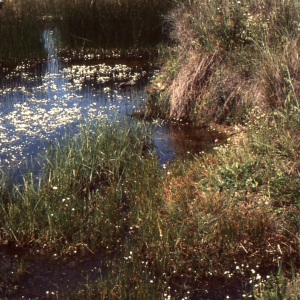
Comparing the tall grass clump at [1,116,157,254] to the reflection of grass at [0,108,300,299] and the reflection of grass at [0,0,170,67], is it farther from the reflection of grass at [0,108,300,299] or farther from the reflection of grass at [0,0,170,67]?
the reflection of grass at [0,0,170,67]

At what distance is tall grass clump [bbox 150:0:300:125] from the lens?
8.32 meters

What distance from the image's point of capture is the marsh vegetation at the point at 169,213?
4922 mm

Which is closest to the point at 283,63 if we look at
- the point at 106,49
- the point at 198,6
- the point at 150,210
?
the point at 150,210

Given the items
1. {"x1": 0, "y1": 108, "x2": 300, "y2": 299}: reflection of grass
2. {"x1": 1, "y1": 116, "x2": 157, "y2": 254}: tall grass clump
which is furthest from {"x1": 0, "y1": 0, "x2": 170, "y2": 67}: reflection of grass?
{"x1": 0, "y1": 108, "x2": 300, "y2": 299}: reflection of grass

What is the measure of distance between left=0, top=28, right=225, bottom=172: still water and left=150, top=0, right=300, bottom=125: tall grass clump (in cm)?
42

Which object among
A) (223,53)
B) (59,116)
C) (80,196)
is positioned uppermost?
(223,53)

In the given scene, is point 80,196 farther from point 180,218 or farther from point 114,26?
point 114,26

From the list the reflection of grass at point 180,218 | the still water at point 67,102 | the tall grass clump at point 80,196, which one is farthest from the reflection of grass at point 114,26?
the reflection of grass at point 180,218

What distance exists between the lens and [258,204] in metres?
5.47

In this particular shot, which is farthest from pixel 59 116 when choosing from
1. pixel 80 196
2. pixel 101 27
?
pixel 101 27

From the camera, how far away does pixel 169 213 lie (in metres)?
5.70

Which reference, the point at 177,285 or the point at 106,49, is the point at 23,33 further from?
the point at 177,285

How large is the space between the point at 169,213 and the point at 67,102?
4948mm

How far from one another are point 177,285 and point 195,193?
1.30 meters
